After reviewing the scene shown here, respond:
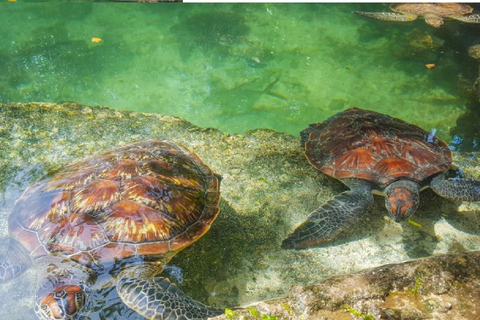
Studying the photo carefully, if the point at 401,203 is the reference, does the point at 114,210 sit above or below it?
above

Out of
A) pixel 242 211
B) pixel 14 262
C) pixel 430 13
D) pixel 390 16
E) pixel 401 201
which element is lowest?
pixel 242 211

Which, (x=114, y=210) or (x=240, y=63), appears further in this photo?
(x=240, y=63)

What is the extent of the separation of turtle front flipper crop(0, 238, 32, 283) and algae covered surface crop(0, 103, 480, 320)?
0.11 metres

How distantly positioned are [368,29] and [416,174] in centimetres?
462

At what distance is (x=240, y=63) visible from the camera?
640 centimetres

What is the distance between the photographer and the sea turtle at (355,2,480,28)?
7543 mm

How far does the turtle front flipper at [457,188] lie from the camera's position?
3.63 metres

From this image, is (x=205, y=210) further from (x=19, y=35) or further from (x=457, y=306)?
(x=19, y=35)

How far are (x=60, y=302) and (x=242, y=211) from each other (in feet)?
5.54

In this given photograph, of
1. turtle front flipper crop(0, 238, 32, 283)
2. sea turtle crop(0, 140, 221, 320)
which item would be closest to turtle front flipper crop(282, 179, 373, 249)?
sea turtle crop(0, 140, 221, 320)

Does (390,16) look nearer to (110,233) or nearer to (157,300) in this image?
(110,233)

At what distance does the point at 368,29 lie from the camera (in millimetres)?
7523

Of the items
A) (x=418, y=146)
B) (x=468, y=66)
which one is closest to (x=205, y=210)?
(x=418, y=146)

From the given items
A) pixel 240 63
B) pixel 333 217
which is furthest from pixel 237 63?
pixel 333 217
